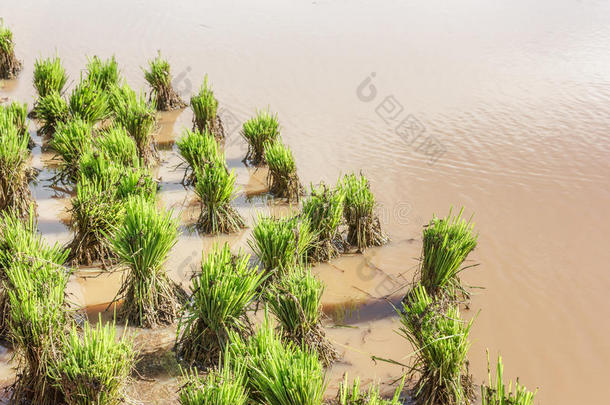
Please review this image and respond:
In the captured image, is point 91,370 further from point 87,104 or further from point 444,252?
point 87,104

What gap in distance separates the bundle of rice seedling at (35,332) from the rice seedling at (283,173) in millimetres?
3234

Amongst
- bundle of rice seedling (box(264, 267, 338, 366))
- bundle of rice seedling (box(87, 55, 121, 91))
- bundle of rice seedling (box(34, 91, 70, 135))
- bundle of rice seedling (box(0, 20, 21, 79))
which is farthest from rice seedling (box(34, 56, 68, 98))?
bundle of rice seedling (box(264, 267, 338, 366))

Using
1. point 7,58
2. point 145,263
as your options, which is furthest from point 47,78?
point 145,263

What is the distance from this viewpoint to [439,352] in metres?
3.62

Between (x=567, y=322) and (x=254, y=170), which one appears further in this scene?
(x=254, y=170)

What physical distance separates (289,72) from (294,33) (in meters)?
2.19

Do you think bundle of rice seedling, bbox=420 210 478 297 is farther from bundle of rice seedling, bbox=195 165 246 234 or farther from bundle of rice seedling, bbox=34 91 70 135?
bundle of rice seedling, bbox=34 91 70 135

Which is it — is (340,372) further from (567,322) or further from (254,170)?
(254,170)

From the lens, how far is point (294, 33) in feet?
43.3

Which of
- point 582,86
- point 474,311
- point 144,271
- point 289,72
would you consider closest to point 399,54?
point 289,72

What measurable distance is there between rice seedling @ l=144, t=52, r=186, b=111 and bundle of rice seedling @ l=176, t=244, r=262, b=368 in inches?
237

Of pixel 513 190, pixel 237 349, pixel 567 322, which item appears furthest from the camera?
pixel 513 190

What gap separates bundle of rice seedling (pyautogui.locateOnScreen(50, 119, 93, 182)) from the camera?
6.67 meters

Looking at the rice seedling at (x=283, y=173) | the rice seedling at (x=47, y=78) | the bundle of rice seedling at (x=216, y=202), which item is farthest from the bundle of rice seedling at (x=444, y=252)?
the rice seedling at (x=47, y=78)
